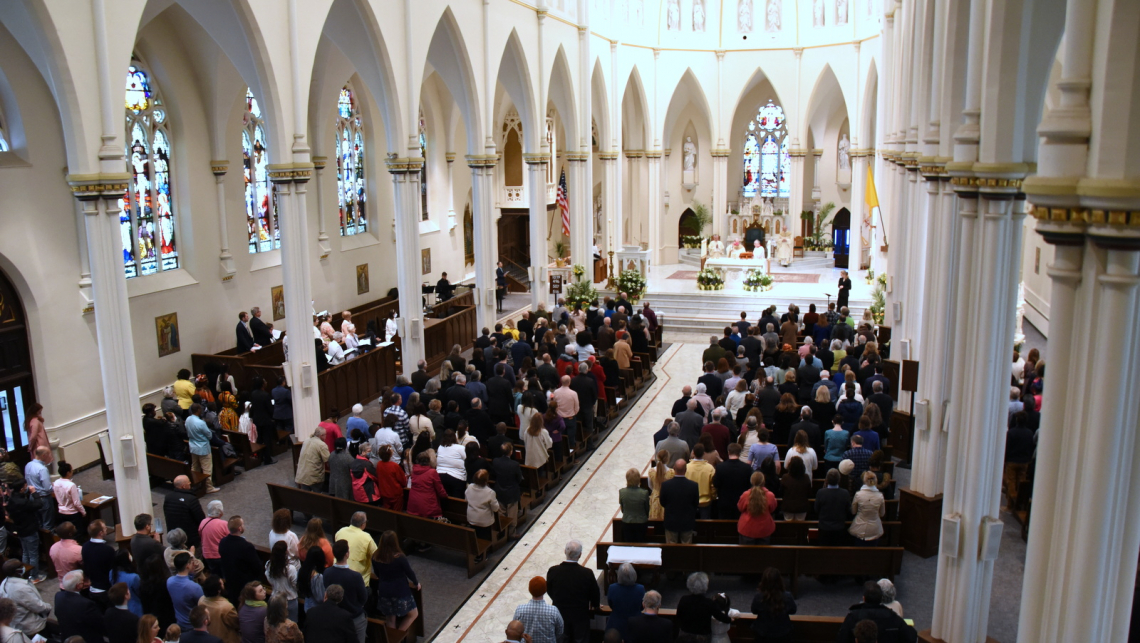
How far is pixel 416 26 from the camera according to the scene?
16.3 metres

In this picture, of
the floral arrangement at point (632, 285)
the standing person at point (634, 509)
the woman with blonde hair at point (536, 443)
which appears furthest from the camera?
the floral arrangement at point (632, 285)

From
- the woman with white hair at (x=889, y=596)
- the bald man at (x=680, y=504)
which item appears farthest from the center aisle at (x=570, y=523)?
the woman with white hair at (x=889, y=596)

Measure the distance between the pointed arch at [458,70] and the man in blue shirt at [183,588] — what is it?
13250 millimetres

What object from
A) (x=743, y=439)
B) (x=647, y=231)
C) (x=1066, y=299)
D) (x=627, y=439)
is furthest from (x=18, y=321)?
(x=647, y=231)

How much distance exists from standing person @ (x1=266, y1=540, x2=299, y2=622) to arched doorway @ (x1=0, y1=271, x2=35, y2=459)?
26.1 feet

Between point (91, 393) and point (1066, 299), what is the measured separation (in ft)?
47.1

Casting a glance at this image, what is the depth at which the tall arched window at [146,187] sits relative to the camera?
15656 millimetres

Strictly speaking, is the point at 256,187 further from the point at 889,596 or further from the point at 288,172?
the point at 889,596

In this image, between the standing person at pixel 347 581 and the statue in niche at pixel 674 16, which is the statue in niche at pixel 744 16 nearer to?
the statue in niche at pixel 674 16

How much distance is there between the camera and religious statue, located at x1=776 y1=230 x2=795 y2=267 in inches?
1207

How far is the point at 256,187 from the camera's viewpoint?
19141 mm

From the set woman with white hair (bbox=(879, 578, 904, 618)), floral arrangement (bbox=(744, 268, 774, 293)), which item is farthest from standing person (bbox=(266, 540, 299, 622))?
floral arrangement (bbox=(744, 268, 774, 293))

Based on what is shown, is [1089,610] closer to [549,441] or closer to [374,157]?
[549,441]

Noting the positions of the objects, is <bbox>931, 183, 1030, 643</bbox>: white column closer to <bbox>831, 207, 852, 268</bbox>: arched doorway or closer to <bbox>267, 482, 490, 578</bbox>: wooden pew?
<bbox>267, 482, 490, 578</bbox>: wooden pew
